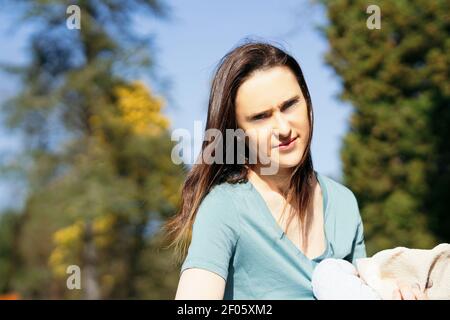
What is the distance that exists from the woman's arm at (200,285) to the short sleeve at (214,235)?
0.01 meters

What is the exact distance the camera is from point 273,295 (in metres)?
1.42

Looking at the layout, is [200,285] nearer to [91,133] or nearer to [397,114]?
[397,114]

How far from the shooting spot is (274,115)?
4.77ft

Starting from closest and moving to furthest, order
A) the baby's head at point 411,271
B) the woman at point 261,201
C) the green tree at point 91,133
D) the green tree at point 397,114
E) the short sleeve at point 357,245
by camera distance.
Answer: the baby's head at point 411,271 → the woman at point 261,201 → the short sleeve at point 357,245 → the green tree at point 397,114 → the green tree at point 91,133

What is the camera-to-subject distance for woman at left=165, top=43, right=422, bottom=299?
1381 millimetres

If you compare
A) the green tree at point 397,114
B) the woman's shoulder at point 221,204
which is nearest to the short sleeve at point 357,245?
the woman's shoulder at point 221,204

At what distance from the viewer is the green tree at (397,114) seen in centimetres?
928

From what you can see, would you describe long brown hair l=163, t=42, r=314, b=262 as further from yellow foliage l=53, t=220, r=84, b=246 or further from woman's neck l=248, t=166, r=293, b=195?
yellow foliage l=53, t=220, r=84, b=246

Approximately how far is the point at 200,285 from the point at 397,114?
28.3 ft

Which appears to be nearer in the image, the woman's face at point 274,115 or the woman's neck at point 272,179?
the woman's face at point 274,115

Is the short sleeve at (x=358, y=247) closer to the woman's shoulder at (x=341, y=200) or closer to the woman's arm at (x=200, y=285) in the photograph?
the woman's shoulder at (x=341, y=200)

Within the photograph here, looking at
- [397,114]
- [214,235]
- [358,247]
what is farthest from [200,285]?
[397,114]

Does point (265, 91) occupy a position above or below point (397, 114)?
below

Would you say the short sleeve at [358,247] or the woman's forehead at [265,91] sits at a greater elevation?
the woman's forehead at [265,91]
